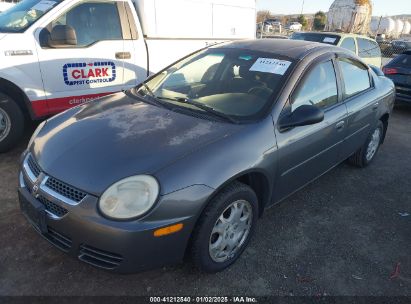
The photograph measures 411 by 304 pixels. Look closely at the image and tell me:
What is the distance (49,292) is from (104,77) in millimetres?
3172

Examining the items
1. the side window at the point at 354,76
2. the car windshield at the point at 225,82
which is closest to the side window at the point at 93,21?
the car windshield at the point at 225,82

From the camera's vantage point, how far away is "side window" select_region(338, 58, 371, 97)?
139 inches

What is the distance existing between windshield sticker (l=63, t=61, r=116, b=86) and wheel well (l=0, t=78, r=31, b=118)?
1.79ft

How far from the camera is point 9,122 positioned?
4191mm

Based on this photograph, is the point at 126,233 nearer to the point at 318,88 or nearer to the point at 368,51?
the point at 318,88

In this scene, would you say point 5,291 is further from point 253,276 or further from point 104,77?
point 104,77

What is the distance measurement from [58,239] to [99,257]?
327 millimetres

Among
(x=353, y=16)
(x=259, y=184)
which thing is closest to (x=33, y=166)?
(x=259, y=184)

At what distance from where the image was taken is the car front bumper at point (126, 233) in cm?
196

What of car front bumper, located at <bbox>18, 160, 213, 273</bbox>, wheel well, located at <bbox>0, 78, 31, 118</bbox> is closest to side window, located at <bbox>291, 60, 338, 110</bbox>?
car front bumper, located at <bbox>18, 160, 213, 273</bbox>

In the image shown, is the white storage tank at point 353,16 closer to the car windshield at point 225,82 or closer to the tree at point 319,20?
the tree at point 319,20

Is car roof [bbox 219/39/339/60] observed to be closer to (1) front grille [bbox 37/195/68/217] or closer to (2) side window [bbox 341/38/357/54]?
(1) front grille [bbox 37/195/68/217]

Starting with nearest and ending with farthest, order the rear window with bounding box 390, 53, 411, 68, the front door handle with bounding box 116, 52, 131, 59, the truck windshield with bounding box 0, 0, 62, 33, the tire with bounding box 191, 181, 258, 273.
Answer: the tire with bounding box 191, 181, 258, 273
the truck windshield with bounding box 0, 0, 62, 33
the front door handle with bounding box 116, 52, 131, 59
the rear window with bounding box 390, 53, 411, 68

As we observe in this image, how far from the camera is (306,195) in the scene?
147 inches
